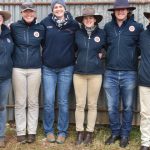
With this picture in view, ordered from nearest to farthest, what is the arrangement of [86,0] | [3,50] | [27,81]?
[3,50], [27,81], [86,0]

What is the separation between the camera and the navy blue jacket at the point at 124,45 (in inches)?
235

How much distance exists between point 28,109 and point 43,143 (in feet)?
2.06

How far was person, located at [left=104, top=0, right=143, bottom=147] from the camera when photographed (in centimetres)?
598

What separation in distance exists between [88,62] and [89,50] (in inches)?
7.5

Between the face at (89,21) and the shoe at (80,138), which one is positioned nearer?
the face at (89,21)

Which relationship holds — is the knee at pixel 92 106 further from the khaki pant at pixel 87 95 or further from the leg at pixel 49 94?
the leg at pixel 49 94

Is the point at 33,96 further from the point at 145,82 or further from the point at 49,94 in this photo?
the point at 145,82

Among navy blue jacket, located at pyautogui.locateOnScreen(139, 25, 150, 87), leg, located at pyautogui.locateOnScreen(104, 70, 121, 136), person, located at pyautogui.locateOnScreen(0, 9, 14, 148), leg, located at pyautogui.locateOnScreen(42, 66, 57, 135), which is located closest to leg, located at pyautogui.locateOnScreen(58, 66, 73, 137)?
leg, located at pyautogui.locateOnScreen(42, 66, 57, 135)

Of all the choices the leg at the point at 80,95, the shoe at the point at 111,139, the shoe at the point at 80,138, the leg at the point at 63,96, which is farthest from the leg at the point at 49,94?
the shoe at the point at 111,139

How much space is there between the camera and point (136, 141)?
6.50 meters

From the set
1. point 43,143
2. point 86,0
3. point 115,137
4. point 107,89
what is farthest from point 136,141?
point 86,0

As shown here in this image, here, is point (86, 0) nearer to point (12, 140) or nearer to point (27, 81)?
point (27, 81)

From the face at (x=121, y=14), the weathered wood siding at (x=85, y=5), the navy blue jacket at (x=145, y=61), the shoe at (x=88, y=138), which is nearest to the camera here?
the navy blue jacket at (x=145, y=61)

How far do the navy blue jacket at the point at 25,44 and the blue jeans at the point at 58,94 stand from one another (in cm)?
→ 34
